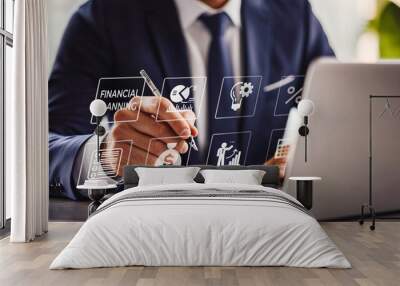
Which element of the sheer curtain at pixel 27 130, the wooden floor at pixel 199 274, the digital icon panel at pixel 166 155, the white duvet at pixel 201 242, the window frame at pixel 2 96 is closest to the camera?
the wooden floor at pixel 199 274

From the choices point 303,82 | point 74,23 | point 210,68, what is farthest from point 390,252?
point 74,23

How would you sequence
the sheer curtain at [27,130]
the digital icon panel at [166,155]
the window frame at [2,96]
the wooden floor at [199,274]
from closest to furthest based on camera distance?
the wooden floor at [199,274], the sheer curtain at [27,130], the window frame at [2,96], the digital icon panel at [166,155]

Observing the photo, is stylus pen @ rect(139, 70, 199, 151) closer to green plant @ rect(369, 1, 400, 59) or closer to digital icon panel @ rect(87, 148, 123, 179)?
digital icon panel @ rect(87, 148, 123, 179)

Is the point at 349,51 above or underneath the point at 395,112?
above

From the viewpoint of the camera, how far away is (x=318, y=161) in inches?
304

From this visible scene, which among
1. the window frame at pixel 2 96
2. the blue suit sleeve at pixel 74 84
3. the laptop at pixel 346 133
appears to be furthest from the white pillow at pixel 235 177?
the window frame at pixel 2 96

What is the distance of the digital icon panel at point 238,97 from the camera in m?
7.71

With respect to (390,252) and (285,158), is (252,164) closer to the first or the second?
(285,158)

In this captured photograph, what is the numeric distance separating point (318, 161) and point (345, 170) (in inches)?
15.0

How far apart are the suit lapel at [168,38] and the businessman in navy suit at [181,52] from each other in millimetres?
13

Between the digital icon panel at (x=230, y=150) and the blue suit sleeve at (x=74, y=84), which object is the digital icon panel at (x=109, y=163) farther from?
the digital icon panel at (x=230, y=150)

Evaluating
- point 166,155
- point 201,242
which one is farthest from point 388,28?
point 201,242

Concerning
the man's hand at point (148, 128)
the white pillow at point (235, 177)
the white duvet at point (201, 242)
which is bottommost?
the white duvet at point (201, 242)
